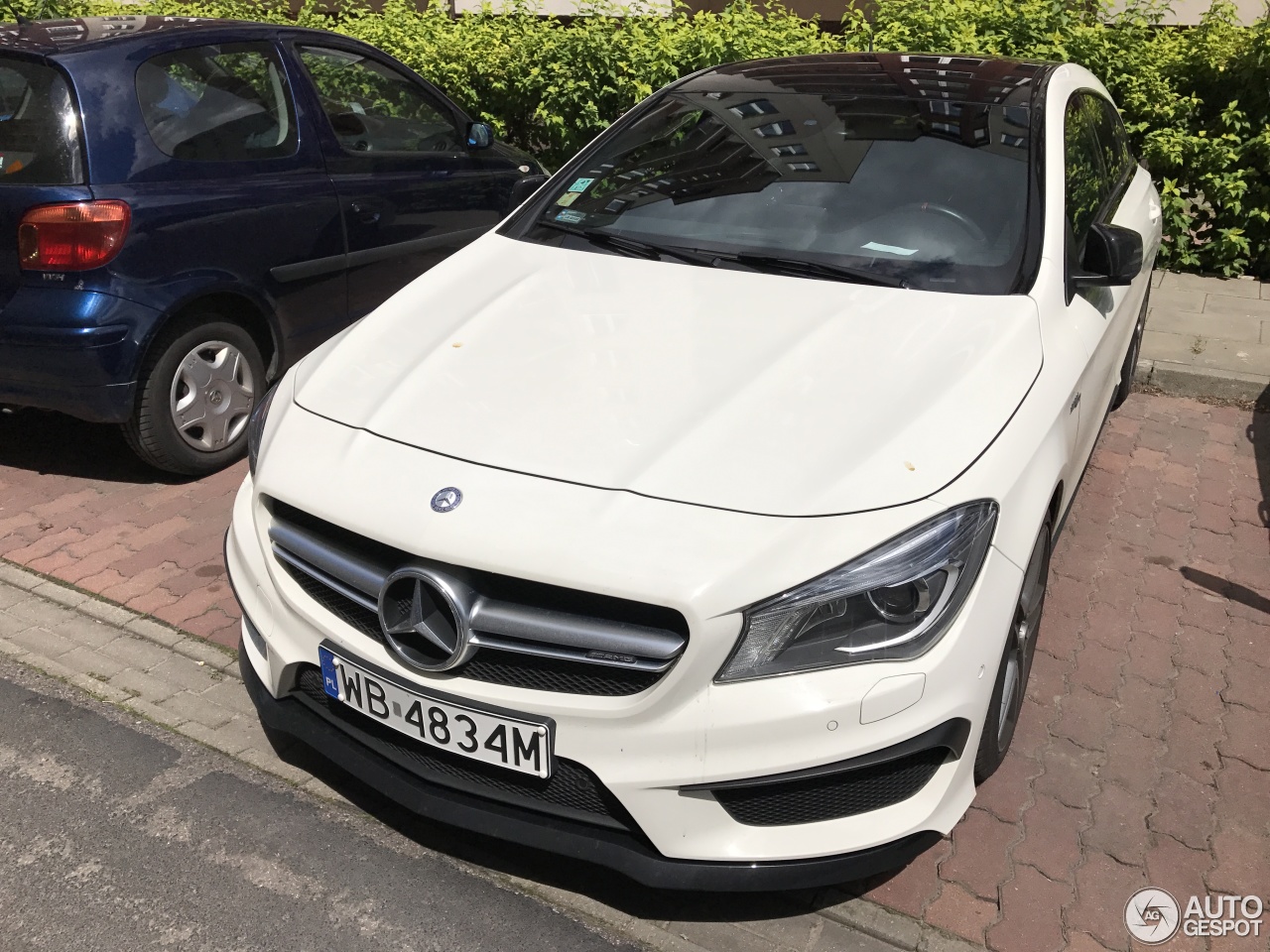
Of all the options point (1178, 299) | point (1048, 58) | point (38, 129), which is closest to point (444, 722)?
point (38, 129)

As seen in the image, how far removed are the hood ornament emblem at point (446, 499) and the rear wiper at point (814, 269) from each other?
1.32 metres

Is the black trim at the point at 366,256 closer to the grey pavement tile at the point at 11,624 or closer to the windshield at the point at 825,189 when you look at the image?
the windshield at the point at 825,189

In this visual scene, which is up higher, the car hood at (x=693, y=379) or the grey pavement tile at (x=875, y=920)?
the car hood at (x=693, y=379)

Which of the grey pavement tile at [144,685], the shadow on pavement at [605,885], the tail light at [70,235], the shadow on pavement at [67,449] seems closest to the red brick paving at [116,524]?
the shadow on pavement at [67,449]

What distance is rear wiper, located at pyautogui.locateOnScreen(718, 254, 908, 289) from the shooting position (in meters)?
3.32

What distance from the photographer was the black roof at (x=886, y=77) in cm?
403

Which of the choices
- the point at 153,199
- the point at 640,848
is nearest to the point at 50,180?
the point at 153,199


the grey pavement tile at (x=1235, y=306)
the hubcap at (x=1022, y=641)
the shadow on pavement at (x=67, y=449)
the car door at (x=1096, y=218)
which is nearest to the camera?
the hubcap at (x=1022, y=641)

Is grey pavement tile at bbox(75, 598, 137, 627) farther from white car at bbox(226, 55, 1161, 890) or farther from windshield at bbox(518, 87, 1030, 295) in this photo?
windshield at bbox(518, 87, 1030, 295)

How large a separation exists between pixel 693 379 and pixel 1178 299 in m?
5.39

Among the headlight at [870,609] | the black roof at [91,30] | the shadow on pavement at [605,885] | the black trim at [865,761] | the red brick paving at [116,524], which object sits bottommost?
the red brick paving at [116,524]

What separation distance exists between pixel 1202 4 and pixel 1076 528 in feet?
31.6

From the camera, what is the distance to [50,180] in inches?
170

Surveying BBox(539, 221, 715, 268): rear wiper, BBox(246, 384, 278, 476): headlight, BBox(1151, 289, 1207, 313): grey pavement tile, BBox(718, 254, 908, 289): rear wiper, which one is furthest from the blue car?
BBox(1151, 289, 1207, 313): grey pavement tile
